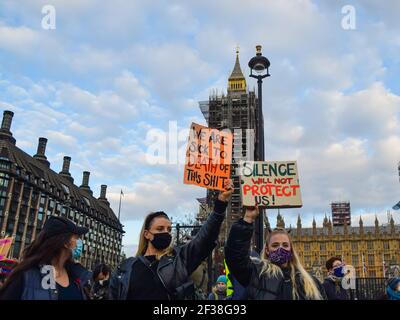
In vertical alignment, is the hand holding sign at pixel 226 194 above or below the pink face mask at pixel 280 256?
above

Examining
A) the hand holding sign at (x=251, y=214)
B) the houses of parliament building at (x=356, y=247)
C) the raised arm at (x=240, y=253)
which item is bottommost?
the raised arm at (x=240, y=253)

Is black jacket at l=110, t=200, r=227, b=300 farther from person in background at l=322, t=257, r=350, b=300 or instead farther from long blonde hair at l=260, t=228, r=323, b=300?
person in background at l=322, t=257, r=350, b=300

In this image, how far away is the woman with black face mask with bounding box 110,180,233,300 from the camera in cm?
352

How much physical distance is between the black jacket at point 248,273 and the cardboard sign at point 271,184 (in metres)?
1.41

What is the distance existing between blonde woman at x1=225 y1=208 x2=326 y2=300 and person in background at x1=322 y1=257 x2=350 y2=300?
158 cm

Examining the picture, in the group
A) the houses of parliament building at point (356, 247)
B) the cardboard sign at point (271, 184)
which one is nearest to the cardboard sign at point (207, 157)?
the cardboard sign at point (271, 184)

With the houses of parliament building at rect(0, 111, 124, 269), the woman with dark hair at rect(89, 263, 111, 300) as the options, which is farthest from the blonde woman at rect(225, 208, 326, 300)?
the houses of parliament building at rect(0, 111, 124, 269)

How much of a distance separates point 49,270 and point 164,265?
3.40 ft

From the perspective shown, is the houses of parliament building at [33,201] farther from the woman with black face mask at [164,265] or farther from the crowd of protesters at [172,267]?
the crowd of protesters at [172,267]

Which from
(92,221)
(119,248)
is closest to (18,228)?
(92,221)

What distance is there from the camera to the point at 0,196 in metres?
60.7

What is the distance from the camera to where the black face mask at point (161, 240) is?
13.0 feet

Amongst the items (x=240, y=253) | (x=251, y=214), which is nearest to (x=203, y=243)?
(x=240, y=253)
